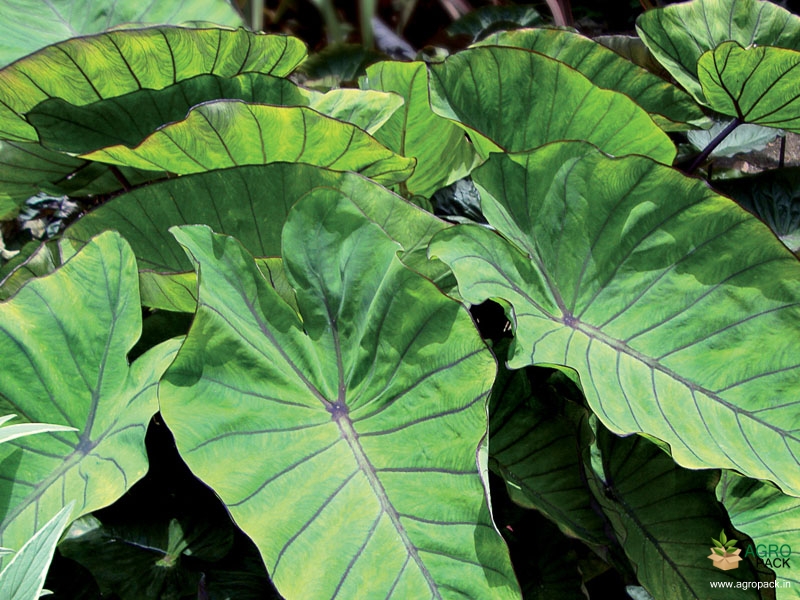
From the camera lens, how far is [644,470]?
3.56 feet

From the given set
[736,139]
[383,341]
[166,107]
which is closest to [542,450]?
[383,341]

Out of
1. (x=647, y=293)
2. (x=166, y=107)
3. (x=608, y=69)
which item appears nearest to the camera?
→ (x=647, y=293)

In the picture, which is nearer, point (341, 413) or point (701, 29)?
point (341, 413)

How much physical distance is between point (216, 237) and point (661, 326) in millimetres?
648

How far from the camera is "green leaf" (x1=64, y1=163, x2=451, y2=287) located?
3.27 ft

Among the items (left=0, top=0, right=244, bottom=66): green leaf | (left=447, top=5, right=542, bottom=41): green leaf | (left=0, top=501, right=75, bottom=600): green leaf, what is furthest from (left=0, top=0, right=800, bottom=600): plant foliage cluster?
(left=447, top=5, right=542, bottom=41): green leaf

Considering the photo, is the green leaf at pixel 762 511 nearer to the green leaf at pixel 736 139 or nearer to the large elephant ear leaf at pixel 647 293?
the large elephant ear leaf at pixel 647 293

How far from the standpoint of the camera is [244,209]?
3.43 feet

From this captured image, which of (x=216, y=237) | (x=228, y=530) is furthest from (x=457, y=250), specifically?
(x=228, y=530)

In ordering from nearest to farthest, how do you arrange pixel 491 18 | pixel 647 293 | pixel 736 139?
pixel 647 293
pixel 736 139
pixel 491 18

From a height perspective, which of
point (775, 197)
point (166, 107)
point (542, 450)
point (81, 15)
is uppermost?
point (81, 15)

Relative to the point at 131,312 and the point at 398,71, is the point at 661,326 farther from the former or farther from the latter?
the point at 131,312

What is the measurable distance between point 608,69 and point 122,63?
0.87 m

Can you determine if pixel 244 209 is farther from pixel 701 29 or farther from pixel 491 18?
pixel 491 18
